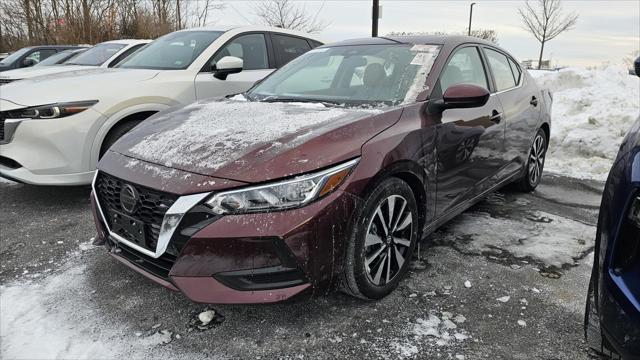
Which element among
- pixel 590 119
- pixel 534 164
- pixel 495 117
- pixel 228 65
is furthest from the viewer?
pixel 590 119

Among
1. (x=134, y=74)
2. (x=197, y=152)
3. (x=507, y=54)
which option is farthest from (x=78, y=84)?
(x=507, y=54)

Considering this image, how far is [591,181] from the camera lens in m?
5.40

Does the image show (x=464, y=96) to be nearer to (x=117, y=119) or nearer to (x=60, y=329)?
(x=60, y=329)

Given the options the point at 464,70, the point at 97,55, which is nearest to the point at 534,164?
the point at 464,70

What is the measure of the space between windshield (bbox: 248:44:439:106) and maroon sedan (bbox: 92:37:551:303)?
1 centimetres

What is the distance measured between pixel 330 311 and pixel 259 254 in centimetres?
70

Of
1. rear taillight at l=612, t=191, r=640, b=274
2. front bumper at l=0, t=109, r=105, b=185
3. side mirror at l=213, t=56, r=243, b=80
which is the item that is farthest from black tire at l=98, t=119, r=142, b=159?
rear taillight at l=612, t=191, r=640, b=274

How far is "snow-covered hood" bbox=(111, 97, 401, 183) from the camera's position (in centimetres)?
216

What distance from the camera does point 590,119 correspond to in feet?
22.2

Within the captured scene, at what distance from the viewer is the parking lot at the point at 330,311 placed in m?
2.24

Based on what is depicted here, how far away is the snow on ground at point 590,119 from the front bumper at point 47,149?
5034 mm

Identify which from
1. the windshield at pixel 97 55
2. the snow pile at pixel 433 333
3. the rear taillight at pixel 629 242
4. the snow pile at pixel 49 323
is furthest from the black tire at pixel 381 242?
the windshield at pixel 97 55

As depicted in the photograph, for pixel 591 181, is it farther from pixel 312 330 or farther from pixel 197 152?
pixel 197 152

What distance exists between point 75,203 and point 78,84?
3.57 ft
